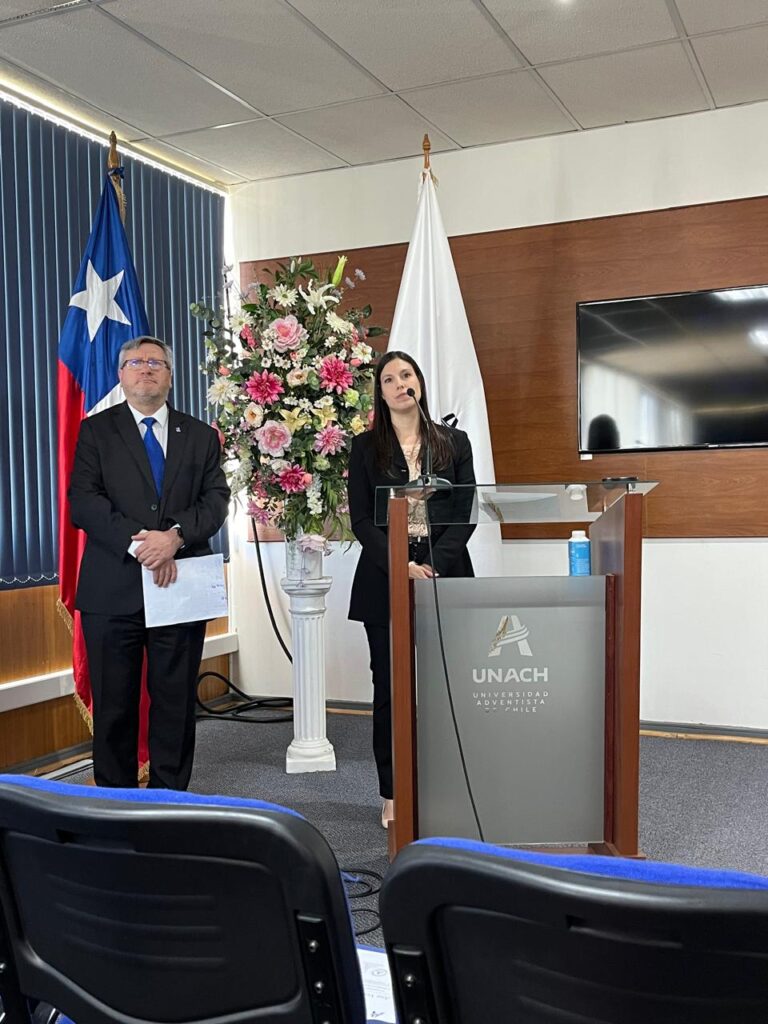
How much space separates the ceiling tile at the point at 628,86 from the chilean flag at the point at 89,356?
197cm

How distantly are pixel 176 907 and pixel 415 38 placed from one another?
12.0ft

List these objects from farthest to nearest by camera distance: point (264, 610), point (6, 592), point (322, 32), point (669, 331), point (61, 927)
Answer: point (264, 610) → point (669, 331) → point (6, 592) → point (322, 32) → point (61, 927)

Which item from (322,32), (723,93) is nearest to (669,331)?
(723,93)

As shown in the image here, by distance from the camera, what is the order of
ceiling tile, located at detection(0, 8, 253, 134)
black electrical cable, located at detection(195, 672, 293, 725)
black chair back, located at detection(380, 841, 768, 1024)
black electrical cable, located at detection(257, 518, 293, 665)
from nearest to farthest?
black chair back, located at detection(380, 841, 768, 1024)
ceiling tile, located at detection(0, 8, 253, 134)
black electrical cable, located at detection(195, 672, 293, 725)
black electrical cable, located at detection(257, 518, 293, 665)

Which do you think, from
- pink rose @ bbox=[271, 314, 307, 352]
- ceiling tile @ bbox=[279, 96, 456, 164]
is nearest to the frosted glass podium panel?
pink rose @ bbox=[271, 314, 307, 352]

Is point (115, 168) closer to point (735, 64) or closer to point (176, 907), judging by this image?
point (735, 64)

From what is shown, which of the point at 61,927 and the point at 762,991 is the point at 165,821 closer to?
the point at 61,927

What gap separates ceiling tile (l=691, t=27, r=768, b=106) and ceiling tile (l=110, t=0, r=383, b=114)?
1376 millimetres

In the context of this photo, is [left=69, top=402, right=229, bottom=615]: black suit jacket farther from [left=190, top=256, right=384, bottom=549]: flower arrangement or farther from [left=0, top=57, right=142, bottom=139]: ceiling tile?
[left=0, top=57, right=142, bottom=139]: ceiling tile

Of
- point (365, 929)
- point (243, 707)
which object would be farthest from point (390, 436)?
point (243, 707)

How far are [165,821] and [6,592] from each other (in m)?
3.50

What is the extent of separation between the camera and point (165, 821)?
905mm

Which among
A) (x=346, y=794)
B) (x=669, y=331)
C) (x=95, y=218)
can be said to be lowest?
(x=346, y=794)

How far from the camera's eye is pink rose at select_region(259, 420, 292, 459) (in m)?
3.85
